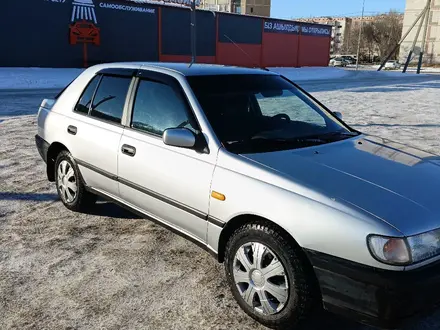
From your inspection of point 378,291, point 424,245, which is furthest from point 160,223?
point 424,245

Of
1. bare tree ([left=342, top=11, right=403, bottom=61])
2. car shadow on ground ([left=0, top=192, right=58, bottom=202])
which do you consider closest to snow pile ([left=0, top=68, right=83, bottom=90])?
car shadow on ground ([left=0, top=192, right=58, bottom=202])

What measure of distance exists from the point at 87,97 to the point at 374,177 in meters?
2.99

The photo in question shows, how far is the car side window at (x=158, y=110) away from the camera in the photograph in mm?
3601

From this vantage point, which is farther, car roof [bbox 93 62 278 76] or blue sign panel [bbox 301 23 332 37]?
blue sign panel [bbox 301 23 332 37]

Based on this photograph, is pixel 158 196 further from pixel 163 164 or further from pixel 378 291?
pixel 378 291

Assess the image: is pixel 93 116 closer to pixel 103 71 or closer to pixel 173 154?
pixel 103 71

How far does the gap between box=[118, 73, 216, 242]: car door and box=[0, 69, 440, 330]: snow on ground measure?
406mm

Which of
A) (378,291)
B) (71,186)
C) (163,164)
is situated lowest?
(71,186)

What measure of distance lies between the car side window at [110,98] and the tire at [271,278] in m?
1.81

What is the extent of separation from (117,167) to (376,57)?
302ft

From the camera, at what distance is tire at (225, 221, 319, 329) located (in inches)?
106

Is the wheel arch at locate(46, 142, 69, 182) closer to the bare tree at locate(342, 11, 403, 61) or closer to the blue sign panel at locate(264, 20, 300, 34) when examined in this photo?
the blue sign panel at locate(264, 20, 300, 34)

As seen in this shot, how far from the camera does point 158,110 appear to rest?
3.82 meters

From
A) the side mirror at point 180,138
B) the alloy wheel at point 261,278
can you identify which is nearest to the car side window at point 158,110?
the side mirror at point 180,138
